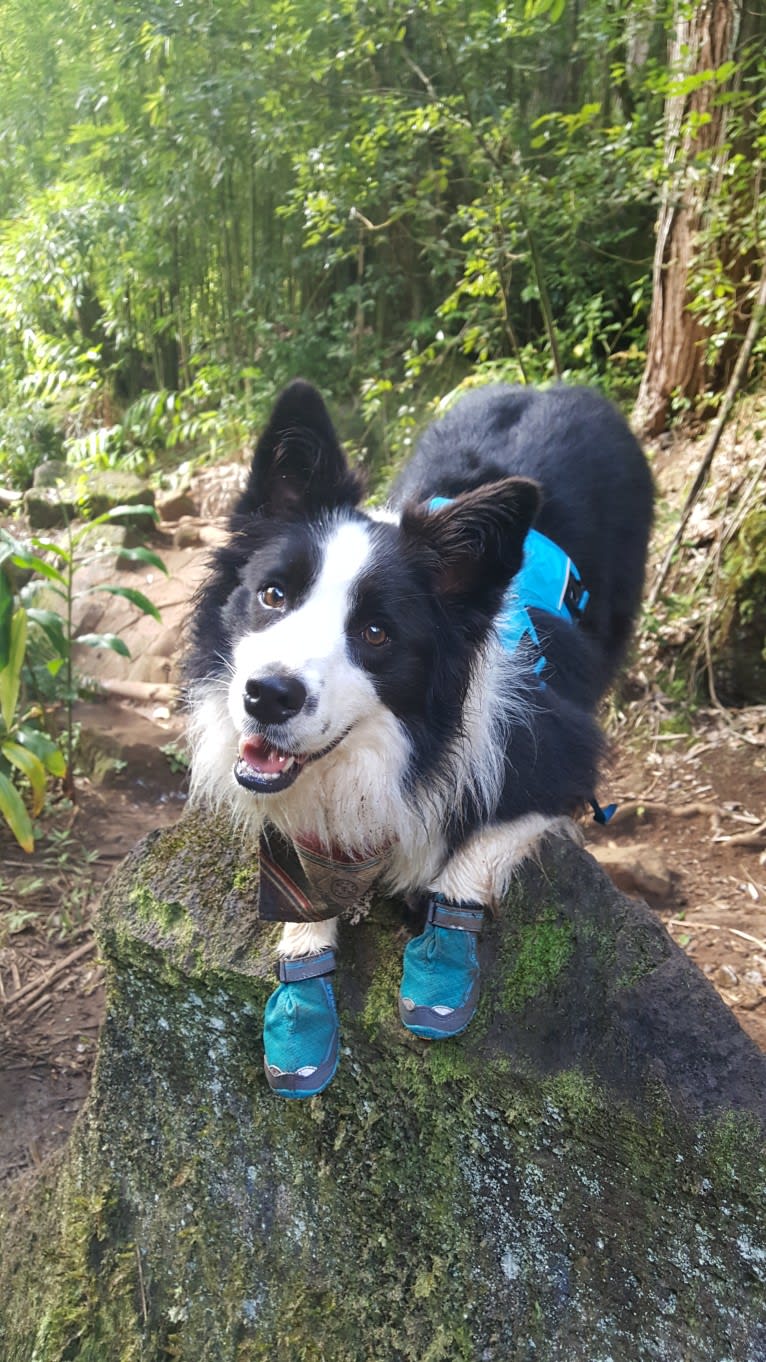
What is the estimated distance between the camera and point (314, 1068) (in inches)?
64.4

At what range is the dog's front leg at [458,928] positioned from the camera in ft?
5.31

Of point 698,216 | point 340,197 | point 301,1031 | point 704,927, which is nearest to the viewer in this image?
point 301,1031

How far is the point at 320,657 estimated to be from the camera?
151 cm

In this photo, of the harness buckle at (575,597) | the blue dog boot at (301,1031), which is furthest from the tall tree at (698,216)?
the blue dog boot at (301,1031)

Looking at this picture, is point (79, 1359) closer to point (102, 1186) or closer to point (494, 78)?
point (102, 1186)

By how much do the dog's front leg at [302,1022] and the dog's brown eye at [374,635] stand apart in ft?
1.94

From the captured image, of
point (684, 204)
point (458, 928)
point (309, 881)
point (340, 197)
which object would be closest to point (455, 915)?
point (458, 928)

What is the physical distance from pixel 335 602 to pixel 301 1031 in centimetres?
80

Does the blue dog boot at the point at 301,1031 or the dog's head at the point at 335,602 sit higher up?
the dog's head at the point at 335,602

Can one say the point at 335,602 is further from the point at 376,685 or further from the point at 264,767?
the point at 264,767

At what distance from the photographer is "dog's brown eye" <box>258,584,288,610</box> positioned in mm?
1680

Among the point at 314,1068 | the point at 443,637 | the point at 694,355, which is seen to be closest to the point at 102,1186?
the point at 314,1068

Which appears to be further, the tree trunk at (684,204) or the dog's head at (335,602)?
the tree trunk at (684,204)

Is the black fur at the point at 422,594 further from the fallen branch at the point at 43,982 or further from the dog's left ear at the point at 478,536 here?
the fallen branch at the point at 43,982
